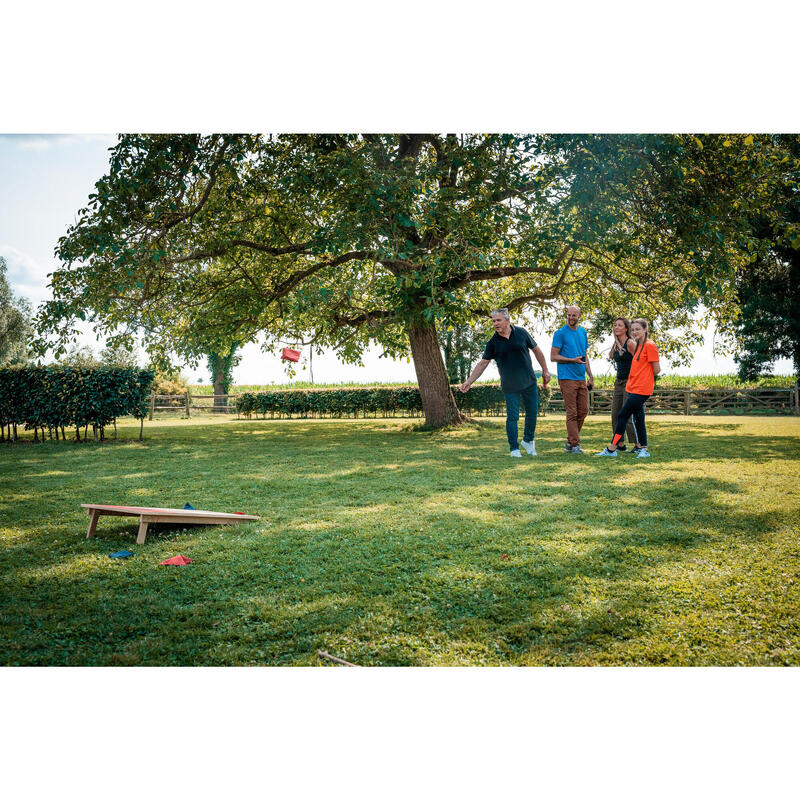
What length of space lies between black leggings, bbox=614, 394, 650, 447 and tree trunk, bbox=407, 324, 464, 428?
5.32 meters

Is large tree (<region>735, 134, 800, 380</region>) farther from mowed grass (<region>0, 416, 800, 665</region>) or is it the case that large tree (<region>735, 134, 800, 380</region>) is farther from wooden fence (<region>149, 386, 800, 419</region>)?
wooden fence (<region>149, 386, 800, 419</region>)

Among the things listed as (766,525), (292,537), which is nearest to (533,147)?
(766,525)

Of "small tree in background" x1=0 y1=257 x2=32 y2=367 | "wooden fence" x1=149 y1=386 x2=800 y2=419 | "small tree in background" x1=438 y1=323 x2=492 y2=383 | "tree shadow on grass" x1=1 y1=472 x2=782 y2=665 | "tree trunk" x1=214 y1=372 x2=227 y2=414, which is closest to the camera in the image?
"tree shadow on grass" x1=1 y1=472 x2=782 y2=665

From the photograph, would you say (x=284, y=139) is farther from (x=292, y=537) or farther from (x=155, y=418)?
(x=155, y=418)

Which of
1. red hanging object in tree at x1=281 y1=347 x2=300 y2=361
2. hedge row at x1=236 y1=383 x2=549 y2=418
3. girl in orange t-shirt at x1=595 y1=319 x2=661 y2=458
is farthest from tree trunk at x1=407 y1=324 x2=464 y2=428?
girl in orange t-shirt at x1=595 y1=319 x2=661 y2=458

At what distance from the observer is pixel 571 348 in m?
6.96

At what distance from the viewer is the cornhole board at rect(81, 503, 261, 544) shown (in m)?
3.79

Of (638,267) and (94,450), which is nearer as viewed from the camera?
(94,450)

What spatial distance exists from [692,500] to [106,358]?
11.1 metres

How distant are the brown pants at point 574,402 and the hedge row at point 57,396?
891 centimetres

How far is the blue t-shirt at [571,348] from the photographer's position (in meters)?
6.96

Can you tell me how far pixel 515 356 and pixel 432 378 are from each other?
222 inches

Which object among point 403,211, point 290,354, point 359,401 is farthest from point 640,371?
point 359,401
